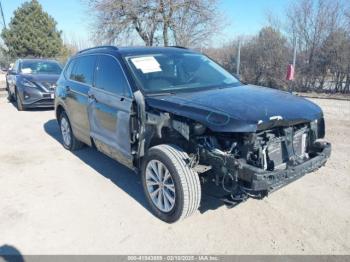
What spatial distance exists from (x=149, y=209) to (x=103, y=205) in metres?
0.58

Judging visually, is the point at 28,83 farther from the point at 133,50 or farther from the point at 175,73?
the point at 175,73

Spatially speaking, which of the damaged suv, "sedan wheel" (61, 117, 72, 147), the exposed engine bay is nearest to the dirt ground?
the damaged suv

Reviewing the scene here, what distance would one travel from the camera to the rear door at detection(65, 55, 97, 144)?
16.1 feet

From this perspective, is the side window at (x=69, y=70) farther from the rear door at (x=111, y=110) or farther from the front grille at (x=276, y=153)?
the front grille at (x=276, y=153)

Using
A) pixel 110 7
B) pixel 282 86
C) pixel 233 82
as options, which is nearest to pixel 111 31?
pixel 110 7

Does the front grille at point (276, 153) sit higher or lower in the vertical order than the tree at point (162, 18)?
lower

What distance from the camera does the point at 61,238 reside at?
3.32 m

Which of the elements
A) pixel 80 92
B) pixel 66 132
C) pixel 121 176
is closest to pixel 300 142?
pixel 121 176

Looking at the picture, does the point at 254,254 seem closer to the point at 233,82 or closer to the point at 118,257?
the point at 118,257

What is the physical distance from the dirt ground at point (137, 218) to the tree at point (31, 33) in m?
29.8

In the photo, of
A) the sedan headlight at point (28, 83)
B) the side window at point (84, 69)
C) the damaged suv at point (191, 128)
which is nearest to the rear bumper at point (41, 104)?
the sedan headlight at point (28, 83)

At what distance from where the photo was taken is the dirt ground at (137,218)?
315cm

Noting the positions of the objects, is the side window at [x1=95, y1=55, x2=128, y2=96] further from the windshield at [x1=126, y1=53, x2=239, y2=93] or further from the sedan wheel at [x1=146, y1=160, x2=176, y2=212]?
the sedan wheel at [x1=146, y1=160, x2=176, y2=212]

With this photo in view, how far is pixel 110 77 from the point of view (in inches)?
168
